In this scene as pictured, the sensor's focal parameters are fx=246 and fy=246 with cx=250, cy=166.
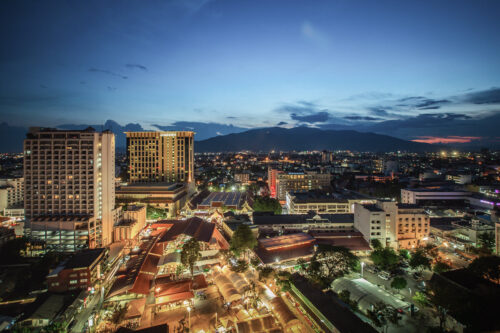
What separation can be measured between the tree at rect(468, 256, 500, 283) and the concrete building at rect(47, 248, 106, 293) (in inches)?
1236

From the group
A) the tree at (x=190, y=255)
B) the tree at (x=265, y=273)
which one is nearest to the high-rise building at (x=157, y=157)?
the tree at (x=190, y=255)

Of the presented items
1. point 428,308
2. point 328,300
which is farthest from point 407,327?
point 328,300

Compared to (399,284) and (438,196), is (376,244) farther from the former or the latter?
(438,196)

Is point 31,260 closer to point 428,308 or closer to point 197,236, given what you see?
point 197,236

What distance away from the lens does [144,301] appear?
18484 millimetres

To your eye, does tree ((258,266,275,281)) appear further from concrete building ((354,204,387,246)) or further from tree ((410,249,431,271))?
concrete building ((354,204,387,246))

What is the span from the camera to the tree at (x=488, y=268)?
18578mm

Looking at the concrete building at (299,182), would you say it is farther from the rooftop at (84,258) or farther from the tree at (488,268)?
the rooftop at (84,258)

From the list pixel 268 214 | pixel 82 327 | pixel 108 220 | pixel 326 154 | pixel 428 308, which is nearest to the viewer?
pixel 82 327

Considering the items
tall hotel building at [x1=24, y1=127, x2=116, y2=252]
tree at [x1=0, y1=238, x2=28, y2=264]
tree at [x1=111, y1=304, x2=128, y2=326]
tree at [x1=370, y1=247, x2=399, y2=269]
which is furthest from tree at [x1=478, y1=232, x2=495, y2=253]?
tree at [x1=0, y1=238, x2=28, y2=264]

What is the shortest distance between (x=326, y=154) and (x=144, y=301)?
14155cm

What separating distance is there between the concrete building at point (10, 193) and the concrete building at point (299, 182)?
48.0 metres

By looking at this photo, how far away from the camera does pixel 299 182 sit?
5788 centimetres

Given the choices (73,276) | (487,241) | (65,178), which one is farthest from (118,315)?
(487,241)
